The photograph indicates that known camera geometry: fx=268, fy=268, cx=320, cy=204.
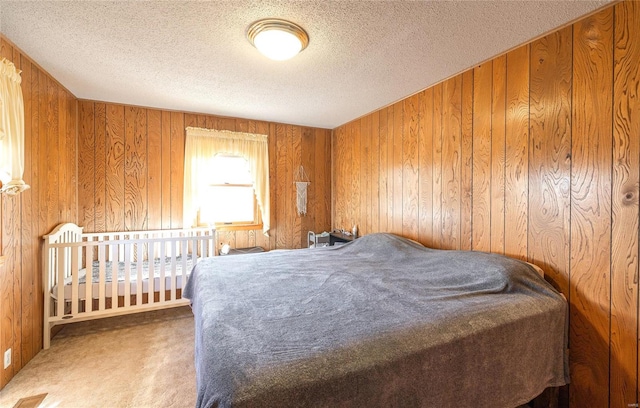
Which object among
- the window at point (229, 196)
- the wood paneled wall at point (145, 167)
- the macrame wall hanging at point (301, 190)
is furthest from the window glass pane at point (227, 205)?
the macrame wall hanging at point (301, 190)

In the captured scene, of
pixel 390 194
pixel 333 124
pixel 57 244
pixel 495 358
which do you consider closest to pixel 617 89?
pixel 495 358

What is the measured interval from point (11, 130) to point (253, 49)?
168 cm

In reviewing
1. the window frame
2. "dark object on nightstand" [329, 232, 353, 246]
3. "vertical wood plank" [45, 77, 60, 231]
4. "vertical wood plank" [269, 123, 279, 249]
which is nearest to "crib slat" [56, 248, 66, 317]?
"vertical wood plank" [45, 77, 60, 231]

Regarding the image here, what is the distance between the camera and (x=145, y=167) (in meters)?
3.36

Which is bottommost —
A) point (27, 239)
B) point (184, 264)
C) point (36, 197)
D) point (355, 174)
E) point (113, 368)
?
point (113, 368)

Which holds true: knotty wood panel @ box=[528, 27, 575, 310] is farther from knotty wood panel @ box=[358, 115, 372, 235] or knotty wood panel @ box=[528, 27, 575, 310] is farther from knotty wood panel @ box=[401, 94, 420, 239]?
knotty wood panel @ box=[358, 115, 372, 235]

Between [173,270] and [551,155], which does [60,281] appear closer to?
[173,270]

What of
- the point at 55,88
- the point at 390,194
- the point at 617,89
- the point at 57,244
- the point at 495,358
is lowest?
the point at 495,358

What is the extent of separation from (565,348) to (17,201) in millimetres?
3804

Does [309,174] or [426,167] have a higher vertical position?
[309,174]

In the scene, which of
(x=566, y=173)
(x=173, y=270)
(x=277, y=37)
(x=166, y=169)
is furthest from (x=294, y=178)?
(x=566, y=173)

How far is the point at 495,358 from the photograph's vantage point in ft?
4.18

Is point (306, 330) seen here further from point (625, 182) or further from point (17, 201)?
point (17, 201)

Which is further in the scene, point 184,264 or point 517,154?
point 184,264
